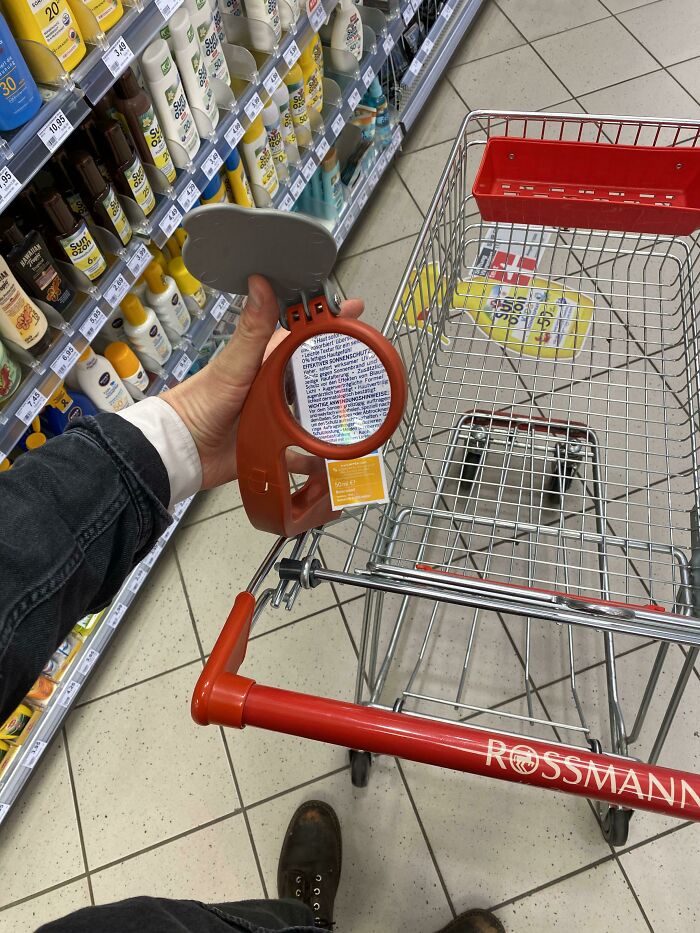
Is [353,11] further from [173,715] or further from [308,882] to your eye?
[308,882]

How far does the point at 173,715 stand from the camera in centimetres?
180

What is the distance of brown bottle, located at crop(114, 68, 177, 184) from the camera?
1.37 metres

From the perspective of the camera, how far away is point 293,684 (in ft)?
5.91

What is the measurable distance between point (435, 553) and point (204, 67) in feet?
4.29

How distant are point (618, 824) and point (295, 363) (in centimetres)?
121

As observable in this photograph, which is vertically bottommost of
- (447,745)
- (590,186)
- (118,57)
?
(447,745)

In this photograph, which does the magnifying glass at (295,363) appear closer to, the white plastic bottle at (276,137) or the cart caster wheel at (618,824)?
the cart caster wheel at (618,824)

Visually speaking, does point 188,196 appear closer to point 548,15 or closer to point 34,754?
point 34,754

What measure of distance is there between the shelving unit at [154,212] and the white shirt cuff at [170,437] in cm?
41

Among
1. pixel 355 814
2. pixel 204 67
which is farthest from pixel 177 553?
pixel 204 67

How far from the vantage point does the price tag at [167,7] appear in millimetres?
1277

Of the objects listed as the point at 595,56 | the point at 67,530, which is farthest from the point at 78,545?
the point at 595,56

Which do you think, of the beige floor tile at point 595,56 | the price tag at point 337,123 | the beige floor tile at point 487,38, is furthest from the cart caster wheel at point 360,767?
the beige floor tile at point 487,38

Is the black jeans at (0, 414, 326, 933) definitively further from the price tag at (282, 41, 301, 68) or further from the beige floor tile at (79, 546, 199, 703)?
the price tag at (282, 41, 301, 68)
